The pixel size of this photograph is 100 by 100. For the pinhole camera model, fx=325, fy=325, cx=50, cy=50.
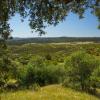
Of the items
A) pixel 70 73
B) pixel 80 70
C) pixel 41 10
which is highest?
pixel 41 10

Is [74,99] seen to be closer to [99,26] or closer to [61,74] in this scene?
[61,74]

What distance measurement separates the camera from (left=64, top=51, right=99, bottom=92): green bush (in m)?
55.5

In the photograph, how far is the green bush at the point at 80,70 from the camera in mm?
55531

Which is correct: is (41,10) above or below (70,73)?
above

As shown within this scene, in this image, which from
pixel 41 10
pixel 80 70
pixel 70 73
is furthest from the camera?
pixel 70 73

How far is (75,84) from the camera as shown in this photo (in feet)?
185

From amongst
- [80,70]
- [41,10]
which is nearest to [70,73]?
[80,70]

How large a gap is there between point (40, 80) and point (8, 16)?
48.3 m

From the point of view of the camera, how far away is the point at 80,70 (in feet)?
184

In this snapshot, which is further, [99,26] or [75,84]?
[75,84]

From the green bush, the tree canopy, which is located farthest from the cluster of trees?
the tree canopy

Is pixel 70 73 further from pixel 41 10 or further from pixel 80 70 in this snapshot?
pixel 41 10

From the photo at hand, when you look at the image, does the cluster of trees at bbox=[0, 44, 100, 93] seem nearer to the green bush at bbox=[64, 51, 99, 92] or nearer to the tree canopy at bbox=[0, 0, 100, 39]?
the green bush at bbox=[64, 51, 99, 92]

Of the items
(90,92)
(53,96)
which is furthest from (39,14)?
(90,92)
